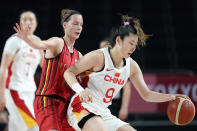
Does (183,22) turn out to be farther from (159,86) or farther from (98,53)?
(98,53)

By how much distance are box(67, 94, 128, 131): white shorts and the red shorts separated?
3.6 inches

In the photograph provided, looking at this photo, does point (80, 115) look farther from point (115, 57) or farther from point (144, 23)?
point (144, 23)

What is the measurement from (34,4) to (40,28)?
1.05 meters

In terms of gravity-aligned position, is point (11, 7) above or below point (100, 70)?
above

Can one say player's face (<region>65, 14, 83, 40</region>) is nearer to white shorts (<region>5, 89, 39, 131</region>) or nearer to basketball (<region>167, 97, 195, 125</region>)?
basketball (<region>167, 97, 195, 125</region>)

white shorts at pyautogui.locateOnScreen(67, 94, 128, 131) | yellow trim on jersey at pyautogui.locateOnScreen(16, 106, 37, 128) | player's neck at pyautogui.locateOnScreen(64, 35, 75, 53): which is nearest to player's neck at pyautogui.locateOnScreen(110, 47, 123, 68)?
white shorts at pyautogui.locateOnScreen(67, 94, 128, 131)

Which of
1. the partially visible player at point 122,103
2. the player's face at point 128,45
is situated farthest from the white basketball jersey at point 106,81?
the partially visible player at point 122,103

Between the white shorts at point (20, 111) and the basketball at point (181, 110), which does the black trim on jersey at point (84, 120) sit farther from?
the white shorts at point (20, 111)

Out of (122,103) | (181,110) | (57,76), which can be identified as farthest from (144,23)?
(57,76)

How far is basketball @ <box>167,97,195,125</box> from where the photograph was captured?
11.6ft

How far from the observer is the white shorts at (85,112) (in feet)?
10.5

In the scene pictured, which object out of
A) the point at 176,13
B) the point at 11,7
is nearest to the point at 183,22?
the point at 176,13

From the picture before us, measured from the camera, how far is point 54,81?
11.5 feet

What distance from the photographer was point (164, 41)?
996 centimetres
